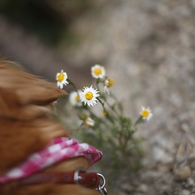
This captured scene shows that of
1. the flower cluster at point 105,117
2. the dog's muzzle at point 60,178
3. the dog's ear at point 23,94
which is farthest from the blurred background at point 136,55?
the dog's muzzle at point 60,178

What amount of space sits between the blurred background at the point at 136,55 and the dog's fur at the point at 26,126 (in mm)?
470

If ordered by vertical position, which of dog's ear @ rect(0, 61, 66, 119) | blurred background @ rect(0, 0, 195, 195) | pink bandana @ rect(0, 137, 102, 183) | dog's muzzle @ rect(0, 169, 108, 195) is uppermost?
blurred background @ rect(0, 0, 195, 195)

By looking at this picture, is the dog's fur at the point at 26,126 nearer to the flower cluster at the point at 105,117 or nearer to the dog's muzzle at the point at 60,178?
the dog's muzzle at the point at 60,178

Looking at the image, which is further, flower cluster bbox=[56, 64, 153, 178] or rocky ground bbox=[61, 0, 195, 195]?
rocky ground bbox=[61, 0, 195, 195]

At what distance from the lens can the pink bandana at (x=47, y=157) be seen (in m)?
1.15

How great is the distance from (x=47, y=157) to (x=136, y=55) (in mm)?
1753

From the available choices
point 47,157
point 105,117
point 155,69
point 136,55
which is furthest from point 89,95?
point 136,55

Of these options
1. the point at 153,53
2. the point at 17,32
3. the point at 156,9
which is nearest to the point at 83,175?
the point at 153,53

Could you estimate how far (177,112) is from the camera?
206 cm

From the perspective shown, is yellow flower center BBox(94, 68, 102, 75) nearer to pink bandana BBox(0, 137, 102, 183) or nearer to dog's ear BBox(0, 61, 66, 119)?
dog's ear BBox(0, 61, 66, 119)

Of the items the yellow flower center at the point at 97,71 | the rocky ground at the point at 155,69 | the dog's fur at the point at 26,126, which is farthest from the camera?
the rocky ground at the point at 155,69

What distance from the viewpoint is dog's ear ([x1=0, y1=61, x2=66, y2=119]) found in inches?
46.6

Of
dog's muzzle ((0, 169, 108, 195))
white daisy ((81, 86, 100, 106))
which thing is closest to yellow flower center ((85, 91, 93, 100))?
white daisy ((81, 86, 100, 106))

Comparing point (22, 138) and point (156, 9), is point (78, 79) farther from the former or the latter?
point (22, 138)
